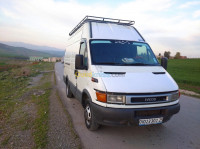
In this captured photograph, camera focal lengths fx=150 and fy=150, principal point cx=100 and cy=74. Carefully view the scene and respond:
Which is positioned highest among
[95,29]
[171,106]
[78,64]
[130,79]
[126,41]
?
[95,29]

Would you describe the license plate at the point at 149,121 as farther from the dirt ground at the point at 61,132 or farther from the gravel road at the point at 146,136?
the dirt ground at the point at 61,132

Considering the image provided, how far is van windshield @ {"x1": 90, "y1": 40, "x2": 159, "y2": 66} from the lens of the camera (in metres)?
3.74

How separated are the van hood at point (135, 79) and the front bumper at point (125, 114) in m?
0.39

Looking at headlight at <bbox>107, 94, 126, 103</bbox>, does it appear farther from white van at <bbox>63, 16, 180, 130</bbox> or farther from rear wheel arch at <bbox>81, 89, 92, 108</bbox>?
rear wheel arch at <bbox>81, 89, 92, 108</bbox>

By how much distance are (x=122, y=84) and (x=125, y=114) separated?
0.59 m

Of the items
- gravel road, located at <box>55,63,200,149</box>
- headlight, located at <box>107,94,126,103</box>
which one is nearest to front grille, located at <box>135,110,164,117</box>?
headlight, located at <box>107,94,126,103</box>

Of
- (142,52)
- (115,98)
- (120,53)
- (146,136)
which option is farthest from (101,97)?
(142,52)

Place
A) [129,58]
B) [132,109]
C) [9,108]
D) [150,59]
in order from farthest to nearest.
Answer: [9,108], [150,59], [129,58], [132,109]

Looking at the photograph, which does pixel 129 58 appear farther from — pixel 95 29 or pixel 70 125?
pixel 70 125

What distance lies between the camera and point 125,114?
2.94 m

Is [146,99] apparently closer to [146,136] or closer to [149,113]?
[149,113]

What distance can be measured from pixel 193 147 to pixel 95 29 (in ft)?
12.4

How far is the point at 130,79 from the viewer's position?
3209 millimetres

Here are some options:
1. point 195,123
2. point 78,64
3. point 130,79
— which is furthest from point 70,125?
point 195,123
